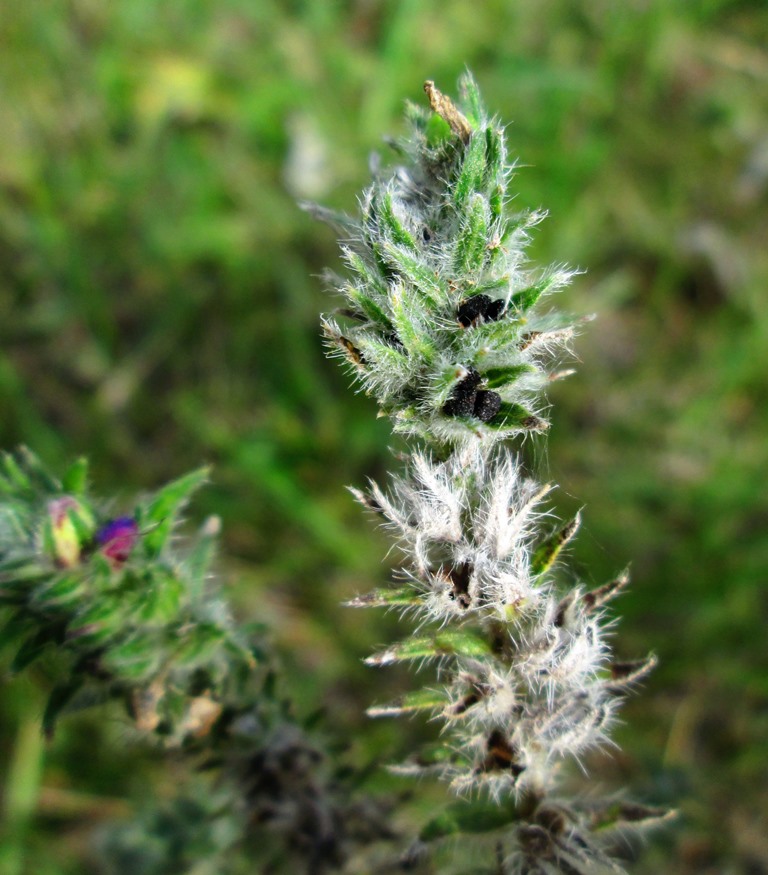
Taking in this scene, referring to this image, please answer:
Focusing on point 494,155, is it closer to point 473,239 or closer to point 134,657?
point 473,239

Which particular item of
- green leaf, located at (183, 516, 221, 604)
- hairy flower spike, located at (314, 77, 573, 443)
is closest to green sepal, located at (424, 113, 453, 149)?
hairy flower spike, located at (314, 77, 573, 443)

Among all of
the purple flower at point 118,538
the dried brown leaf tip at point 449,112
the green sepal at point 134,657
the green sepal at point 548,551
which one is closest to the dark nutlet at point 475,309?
the dried brown leaf tip at point 449,112

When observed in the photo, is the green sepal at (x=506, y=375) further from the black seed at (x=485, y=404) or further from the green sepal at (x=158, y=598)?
the green sepal at (x=158, y=598)

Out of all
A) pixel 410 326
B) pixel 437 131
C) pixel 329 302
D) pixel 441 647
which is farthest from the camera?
pixel 329 302

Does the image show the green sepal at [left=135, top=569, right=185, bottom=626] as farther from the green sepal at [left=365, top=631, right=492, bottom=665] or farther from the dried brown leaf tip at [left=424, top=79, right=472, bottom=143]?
the dried brown leaf tip at [left=424, top=79, right=472, bottom=143]

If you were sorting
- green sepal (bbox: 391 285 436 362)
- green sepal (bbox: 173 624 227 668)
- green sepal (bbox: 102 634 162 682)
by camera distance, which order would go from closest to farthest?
green sepal (bbox: 391 285 436 362), green sepal (bbox: 102 634 162 682), green sepal (bbox: 173 624 227 668)

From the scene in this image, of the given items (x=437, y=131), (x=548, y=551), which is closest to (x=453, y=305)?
(x=437, y=131)

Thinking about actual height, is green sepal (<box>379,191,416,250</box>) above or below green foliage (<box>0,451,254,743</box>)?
above
